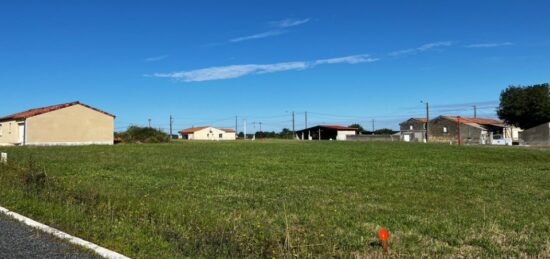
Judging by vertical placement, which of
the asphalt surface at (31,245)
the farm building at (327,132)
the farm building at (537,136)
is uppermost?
the farm building at (327,132)

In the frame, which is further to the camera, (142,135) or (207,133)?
(207,133)

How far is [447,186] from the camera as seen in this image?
576 inches

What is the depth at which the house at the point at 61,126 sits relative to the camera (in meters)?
43.5

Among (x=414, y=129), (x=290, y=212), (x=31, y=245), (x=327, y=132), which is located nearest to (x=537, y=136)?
(x=414, y=129)

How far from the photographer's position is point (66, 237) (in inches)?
266

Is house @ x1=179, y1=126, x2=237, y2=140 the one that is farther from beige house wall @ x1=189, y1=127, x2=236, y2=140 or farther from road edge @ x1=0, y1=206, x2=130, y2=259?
road edge @ x1=0, y1=206, x2=130, y2=259

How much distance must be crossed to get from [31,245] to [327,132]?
99.5 metres

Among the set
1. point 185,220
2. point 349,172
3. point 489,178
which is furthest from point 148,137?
point 185,220

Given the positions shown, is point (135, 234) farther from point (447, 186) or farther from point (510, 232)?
point (447, 186)

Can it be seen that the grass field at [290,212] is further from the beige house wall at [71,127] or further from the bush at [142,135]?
the bush at [142,135]

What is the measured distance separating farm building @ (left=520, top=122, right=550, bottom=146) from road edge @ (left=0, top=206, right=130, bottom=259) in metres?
68.4

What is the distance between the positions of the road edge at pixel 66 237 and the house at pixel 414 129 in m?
83.4

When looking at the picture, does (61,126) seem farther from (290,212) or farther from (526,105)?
(526,105)

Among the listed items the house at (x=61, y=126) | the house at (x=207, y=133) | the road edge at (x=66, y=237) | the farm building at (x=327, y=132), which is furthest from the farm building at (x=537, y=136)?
the house at (x=207, y=133)
